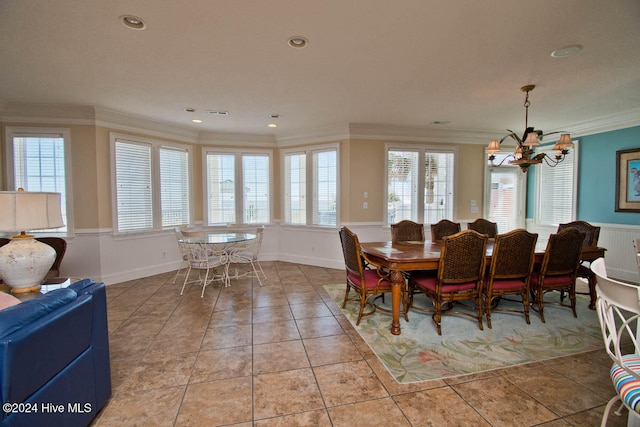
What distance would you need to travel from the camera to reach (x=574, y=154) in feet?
17.5

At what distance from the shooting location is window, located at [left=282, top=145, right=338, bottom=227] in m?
5.51

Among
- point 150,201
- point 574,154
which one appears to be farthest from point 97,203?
point 574,154

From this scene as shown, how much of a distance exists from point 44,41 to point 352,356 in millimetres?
3642

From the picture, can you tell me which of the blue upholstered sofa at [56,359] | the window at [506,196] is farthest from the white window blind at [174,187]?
the window at [506,196]

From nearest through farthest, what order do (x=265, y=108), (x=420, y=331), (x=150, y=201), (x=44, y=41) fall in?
1. (x=44, y=41)
2. (x=420, y=331)
3. (x=265, y=108)
4. (x=150, y=201)

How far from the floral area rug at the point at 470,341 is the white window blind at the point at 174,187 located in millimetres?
3711

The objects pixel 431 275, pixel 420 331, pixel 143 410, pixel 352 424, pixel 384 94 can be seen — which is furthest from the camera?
pixel 384 94

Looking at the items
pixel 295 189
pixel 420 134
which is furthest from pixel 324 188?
pixel 420 134

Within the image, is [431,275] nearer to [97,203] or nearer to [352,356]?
[352,356]

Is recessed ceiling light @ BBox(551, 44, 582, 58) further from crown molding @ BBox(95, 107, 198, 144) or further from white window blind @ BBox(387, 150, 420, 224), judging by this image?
crown molding @ BBox(95, 107, 198, 144)

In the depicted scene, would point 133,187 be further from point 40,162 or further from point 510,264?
point 510,264

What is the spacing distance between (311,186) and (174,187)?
2520 millimetres

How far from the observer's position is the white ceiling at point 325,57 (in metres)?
2.04

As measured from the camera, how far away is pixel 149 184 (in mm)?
5004
